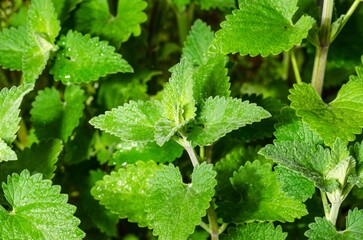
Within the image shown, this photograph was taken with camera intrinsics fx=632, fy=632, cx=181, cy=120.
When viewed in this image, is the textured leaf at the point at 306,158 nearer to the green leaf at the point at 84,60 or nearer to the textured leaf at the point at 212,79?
the textured leaf at the point at 212,79

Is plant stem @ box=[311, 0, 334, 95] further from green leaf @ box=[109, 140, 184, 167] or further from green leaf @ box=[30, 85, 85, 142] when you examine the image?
green leaf @ box=[30, 85, 85, 142]

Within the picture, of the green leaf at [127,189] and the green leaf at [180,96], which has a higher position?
the green leaf at [180,96]

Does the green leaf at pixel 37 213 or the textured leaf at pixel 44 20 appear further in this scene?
the textured leaf at pixel 44 20

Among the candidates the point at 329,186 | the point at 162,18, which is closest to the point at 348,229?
the point at 329,186

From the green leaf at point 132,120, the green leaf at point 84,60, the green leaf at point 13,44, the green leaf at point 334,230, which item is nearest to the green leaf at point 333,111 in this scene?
the green leaf at point 334,230

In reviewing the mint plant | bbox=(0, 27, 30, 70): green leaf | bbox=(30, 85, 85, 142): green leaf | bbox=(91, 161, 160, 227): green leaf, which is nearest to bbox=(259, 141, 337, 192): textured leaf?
the mint plant

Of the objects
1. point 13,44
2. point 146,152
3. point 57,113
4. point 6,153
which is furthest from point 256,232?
point 13,44

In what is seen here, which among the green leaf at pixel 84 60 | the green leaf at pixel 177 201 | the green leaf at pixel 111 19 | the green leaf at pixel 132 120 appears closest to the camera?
the green leaf at pixel 177 201
